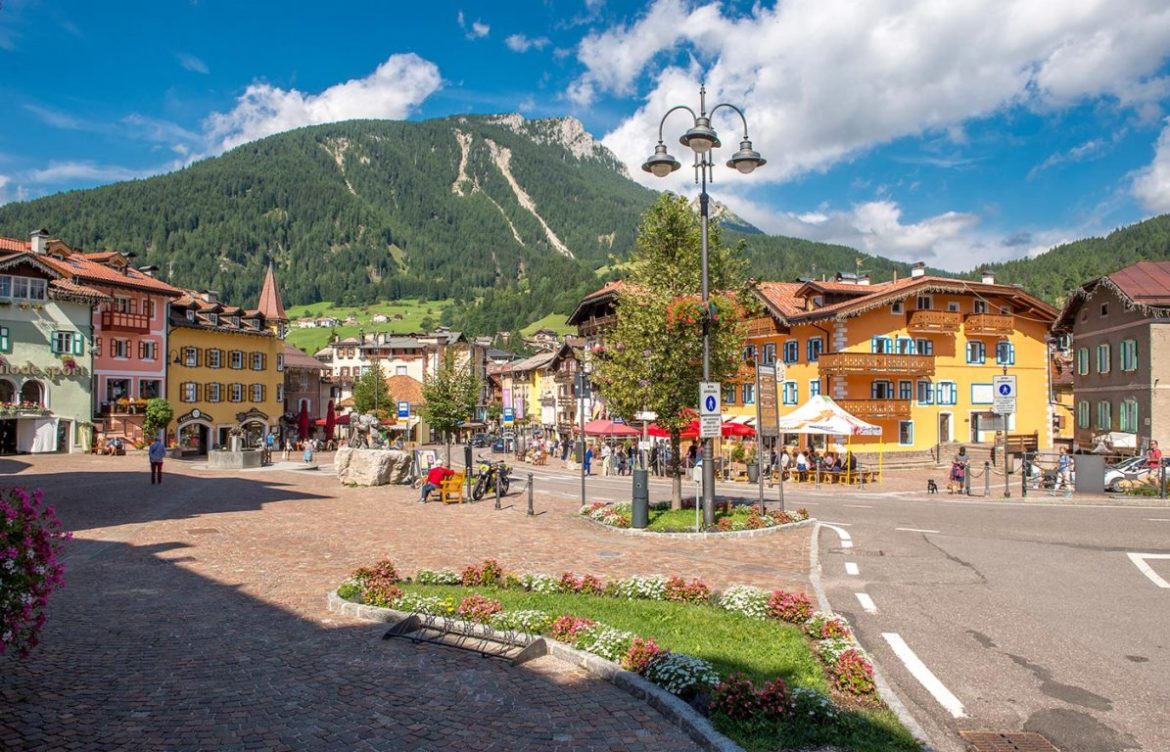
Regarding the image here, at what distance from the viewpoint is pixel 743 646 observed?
25.9 ft

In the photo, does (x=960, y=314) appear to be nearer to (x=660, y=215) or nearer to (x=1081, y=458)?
(x=1081, y=458)

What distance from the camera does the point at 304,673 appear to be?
24.0 feet

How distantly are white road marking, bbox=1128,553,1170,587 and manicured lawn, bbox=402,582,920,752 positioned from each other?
6896 mm

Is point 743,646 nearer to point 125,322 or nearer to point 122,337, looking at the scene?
point 125,322

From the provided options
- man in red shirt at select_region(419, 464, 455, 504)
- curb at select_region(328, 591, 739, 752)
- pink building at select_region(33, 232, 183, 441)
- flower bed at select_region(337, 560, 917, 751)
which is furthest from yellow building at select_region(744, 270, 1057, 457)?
pink building at select_region(33, 232, 183, 441)

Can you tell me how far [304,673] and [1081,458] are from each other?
85.3ft

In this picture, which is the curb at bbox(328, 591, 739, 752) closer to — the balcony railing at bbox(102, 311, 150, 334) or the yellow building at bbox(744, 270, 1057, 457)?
the yellow building at bbox(744, 270, 1057, 457)

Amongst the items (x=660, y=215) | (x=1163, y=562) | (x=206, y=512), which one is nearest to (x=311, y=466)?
A: (x=206, y=512)

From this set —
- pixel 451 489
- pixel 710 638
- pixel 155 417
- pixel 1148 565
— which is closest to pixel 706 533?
pixel 1148 565

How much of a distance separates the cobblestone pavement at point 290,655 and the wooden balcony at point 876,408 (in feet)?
84.3

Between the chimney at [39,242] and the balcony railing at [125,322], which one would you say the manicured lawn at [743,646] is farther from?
the chimney at [39,242]

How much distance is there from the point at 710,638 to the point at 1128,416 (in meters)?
38.5

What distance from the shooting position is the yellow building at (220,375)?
5372 cm

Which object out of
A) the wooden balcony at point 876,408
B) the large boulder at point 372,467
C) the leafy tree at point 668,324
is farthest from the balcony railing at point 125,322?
the wooden balcony at point 876,408
